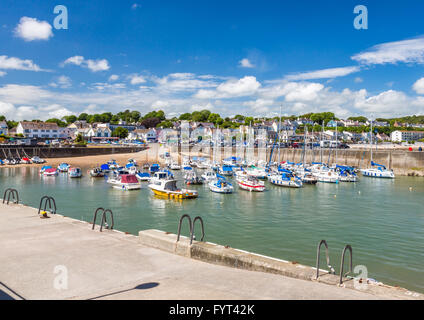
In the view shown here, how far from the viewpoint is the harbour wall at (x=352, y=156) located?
3022 inches

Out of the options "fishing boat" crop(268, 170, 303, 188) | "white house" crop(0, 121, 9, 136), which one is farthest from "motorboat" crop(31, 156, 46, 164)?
"white house" crop(0, 121, 9, 136)

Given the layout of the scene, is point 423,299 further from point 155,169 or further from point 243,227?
point 155,169

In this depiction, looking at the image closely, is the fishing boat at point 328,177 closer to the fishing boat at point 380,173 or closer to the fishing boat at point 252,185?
the fishing boat at point 380,173

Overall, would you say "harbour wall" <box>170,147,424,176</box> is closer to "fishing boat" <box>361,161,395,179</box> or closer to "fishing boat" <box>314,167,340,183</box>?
"fishing boat" <box>361,161,395,179</box>

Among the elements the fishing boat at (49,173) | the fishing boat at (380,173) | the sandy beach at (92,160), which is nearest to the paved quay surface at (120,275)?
the fishing boat at (49,173)

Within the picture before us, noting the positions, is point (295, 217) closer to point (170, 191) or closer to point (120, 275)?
point (170, 191)

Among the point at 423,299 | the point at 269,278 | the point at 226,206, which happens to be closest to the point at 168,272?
the point at 269,278

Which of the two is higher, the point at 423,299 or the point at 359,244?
the point at 423,299

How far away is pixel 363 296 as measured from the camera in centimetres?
892

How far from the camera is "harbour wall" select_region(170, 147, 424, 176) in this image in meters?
76.8

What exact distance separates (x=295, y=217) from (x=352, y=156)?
65356 mm

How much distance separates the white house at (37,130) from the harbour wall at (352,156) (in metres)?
75.5

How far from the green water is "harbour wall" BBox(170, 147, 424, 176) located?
27.9 meters
